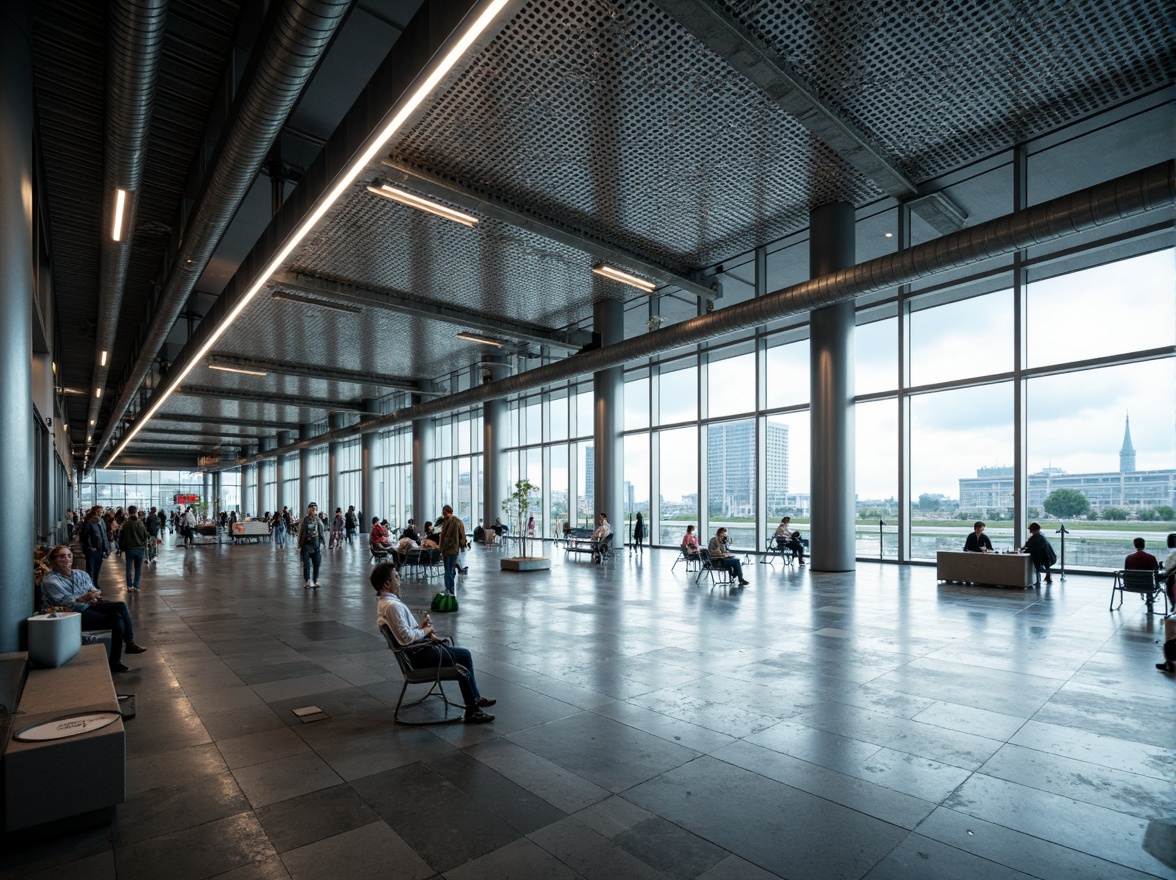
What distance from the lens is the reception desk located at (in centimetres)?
1198

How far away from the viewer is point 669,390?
2231 centimetres

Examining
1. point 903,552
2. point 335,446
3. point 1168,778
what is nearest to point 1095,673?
point 1168,778

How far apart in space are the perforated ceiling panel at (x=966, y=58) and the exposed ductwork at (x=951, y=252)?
5.68 feet

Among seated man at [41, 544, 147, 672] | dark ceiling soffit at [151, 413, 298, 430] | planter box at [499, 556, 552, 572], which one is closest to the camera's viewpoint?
seated man at [41, 544, 147, 672]

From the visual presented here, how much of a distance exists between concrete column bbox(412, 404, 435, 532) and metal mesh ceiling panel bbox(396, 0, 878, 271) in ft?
64.0

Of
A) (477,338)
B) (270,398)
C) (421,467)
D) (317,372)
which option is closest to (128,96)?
(477,338)

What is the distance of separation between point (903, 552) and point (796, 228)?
8.20 metres

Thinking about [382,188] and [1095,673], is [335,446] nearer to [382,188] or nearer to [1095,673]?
[382,188]

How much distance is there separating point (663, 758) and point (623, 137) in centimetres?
876

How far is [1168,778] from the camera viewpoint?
3898 millimetres

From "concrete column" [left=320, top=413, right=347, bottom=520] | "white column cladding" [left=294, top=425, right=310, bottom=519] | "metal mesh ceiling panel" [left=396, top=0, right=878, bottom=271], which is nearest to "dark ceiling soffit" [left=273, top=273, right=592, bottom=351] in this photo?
"metal mesh ceiling panel" [left=396, top=0, right=878, bottom=271]

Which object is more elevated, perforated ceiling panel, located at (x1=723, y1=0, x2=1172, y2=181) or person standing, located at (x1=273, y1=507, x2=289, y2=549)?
perforated ceiling panel, located at (x1=723, y1=0, x2=1172, y2=181)

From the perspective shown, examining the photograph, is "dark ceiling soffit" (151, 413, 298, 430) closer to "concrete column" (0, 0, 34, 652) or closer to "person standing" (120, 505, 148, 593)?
"person standing" (120, 505, 148, 593)

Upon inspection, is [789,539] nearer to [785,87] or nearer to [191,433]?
[785,87]
